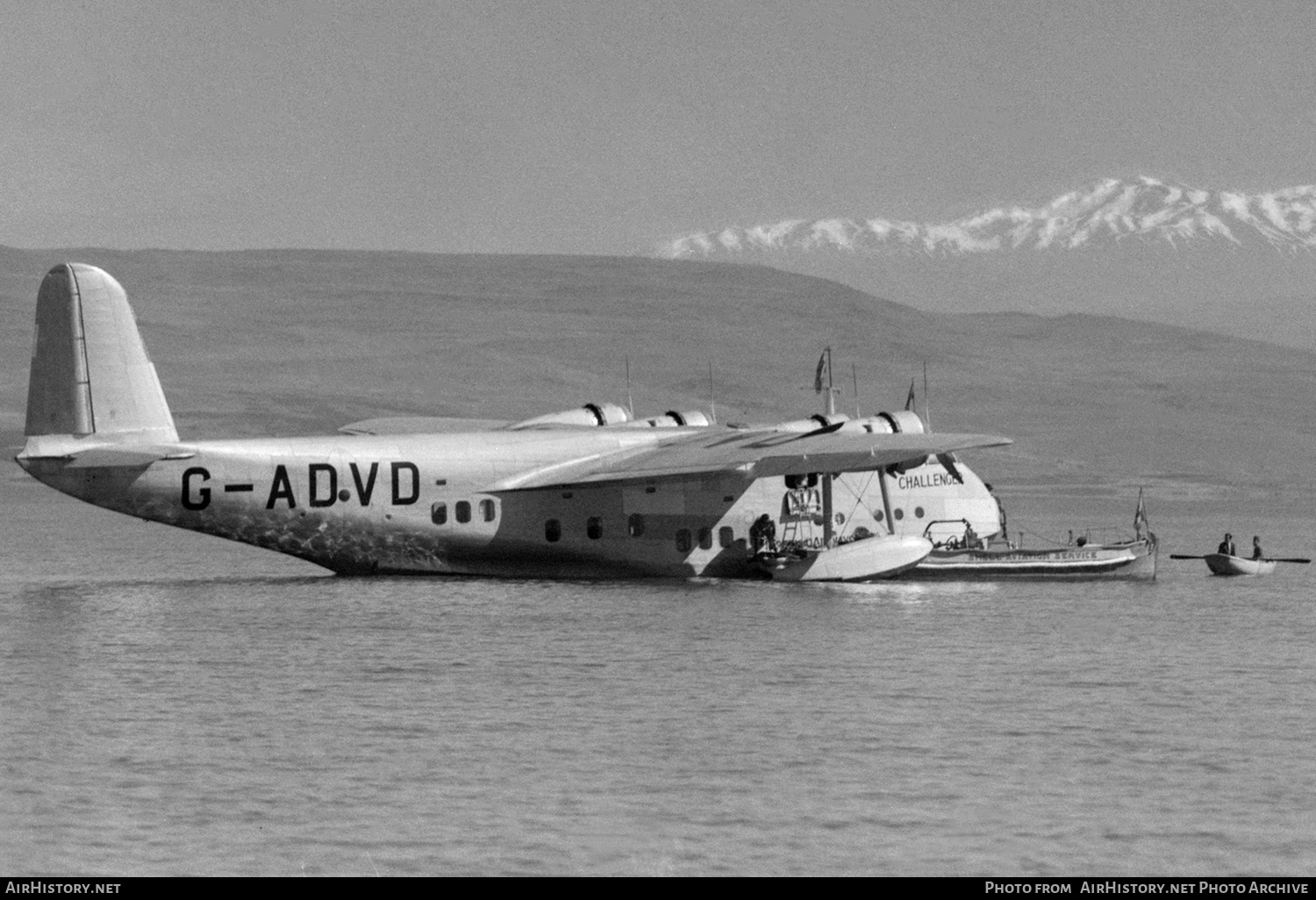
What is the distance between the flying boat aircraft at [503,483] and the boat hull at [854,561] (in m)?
0.05

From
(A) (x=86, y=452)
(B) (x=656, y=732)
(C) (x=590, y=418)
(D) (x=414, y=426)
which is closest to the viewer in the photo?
(B) (x=656, y=732)

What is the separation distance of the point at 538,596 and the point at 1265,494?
94.4m

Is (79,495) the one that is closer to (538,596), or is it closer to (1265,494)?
(538,596)

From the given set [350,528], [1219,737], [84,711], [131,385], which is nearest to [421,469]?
[350,528]

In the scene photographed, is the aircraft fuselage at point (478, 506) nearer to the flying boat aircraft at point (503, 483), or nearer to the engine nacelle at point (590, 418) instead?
the flying boat aircraft at point (503, 483)

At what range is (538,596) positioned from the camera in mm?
53688

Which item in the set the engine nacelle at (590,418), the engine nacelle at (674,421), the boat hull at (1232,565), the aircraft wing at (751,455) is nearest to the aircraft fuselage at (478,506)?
the aircraft wing at (751,455)

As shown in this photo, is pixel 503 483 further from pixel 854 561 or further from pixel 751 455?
pixel 854 561

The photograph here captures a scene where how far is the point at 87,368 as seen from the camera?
49.6 meters

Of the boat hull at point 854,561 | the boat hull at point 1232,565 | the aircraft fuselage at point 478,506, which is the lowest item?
the boat hull at point 1232,565

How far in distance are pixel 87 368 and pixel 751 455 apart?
15784 mm

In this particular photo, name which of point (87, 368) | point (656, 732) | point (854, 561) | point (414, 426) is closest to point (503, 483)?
point (414, 426)

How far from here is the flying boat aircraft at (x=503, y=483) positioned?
49.7 m

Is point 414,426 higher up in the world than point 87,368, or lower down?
lower down
